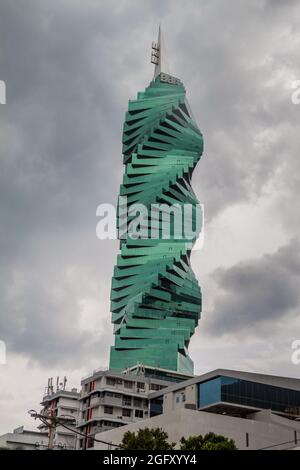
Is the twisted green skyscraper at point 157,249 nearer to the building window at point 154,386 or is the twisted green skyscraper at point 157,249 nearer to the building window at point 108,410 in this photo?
the building window at point 154,386

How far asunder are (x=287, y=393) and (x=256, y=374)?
523 cm

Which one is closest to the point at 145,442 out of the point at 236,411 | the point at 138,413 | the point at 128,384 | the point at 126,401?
the point at 236,411

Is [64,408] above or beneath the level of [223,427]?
above

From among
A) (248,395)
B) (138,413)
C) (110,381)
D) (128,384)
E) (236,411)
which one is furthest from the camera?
(128,384)

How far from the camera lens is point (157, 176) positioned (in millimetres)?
177625

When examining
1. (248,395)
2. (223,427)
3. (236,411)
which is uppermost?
(248,395)

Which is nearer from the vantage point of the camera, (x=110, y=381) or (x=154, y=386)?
(x=110, y=381)

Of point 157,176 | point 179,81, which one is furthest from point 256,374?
point 179,81

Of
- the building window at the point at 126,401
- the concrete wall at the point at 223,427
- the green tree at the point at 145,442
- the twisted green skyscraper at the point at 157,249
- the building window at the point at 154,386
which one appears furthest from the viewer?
the twisted green skyscraper at the point at 157,249

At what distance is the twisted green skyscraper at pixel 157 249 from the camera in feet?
535

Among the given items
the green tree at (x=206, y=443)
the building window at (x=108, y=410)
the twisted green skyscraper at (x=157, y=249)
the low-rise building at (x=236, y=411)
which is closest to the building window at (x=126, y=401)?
the building window at (x=108, y=410)

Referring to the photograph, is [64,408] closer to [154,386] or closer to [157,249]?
[154,386]

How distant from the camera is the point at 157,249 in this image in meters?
172
